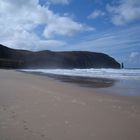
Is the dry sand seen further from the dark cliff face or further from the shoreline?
the dark cliff face

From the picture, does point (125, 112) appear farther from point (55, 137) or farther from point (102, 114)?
point (55, 137)

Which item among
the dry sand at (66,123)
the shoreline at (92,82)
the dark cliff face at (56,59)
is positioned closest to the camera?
the dry sand at (66,123)

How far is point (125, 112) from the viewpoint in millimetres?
5559

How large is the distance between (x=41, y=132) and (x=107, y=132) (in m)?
1.22

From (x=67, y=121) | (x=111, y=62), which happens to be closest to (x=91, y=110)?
(x=67, y=121)

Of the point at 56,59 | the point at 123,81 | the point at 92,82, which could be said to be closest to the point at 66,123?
the point at 92,82

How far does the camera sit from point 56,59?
352ft

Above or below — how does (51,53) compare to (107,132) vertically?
above

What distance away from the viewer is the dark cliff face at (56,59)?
97812mm

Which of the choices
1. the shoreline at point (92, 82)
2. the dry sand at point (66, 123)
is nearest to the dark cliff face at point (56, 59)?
the shoreline at point (92, 82)

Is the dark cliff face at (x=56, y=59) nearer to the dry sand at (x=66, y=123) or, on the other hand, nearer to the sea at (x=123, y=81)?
the sea at (x=123, y=81)

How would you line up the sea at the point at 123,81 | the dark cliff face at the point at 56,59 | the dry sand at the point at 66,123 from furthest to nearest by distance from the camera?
1. the dark cliff face at the point at 56,59
2. the sea at the point at 123,81
3. the dry sand at the point at 66,123

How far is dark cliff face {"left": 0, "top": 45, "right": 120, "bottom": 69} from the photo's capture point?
97.8 m

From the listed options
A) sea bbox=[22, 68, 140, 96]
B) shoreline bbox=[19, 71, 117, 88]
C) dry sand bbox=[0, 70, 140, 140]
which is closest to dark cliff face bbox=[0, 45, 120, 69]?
sea bbox=[22, 68, 140, 96]
